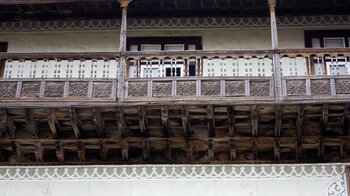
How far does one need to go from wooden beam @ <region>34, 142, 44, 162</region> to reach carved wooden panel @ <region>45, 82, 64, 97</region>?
90 cm

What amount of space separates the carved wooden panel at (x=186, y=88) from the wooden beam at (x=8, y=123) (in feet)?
9.56

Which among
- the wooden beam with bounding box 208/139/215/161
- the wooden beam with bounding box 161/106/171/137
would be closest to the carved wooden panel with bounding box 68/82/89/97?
the wooden beam with bounding box 161/106/171/137

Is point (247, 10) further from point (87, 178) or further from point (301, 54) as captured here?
point (87, 178)

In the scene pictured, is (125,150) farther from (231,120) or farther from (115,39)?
(115,39)

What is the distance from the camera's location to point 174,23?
15406 mm

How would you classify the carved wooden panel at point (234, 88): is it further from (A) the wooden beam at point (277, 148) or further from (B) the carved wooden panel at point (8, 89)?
(B) the carved wooden panel at point (8, 89)

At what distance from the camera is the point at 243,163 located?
1326 centimetres

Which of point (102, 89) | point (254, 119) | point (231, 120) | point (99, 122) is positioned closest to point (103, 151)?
point (99, 122)

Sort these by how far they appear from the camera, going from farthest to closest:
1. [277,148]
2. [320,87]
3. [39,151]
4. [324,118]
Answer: [39,151] < [277,148] < [320,87] < [324,118]

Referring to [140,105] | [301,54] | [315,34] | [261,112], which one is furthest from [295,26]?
[140,105]

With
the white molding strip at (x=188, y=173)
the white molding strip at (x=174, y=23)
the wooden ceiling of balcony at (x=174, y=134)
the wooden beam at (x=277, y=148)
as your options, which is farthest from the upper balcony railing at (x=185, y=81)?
the white molding strip at (x=174, y=23)

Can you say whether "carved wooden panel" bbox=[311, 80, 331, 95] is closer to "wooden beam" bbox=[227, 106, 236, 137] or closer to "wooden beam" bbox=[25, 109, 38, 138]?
"wooden beam" bbox=[227, 106, 236, 137]

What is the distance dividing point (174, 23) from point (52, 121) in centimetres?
369

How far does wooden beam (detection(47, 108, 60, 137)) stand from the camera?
1294 centimetres
